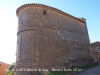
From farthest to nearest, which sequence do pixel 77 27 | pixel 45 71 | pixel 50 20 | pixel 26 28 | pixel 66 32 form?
→ pixel 77 27, pixel 66 32, pixel 50 20, pixel 26 28, pixel 45 71

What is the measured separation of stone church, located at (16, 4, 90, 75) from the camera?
1509cm

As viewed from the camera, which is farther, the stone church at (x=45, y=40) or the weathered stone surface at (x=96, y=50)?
the weathered stone surface at (x=96, y=50)

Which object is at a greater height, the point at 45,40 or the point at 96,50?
the point at 45,40

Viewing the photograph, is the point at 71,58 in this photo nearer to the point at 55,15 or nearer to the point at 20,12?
the point at 55,15

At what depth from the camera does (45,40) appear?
1581cm

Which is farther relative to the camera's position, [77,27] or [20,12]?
[77,27]

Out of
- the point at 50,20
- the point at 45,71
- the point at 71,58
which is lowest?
the point at 45,71

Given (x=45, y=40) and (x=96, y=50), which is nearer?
(x=45, y=40)

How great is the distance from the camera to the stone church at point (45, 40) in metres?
15.1

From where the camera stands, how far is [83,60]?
19.2 metres

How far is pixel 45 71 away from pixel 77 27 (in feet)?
30.4

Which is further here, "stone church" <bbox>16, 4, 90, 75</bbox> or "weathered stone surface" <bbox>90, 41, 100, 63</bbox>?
"weathered stone surface" <bbox>90, 41, 100, 63</bbox>

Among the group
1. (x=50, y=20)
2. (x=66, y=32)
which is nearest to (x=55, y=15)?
(x=50, y=20)

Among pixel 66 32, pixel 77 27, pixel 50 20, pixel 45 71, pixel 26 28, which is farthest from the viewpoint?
pixel 77 27
